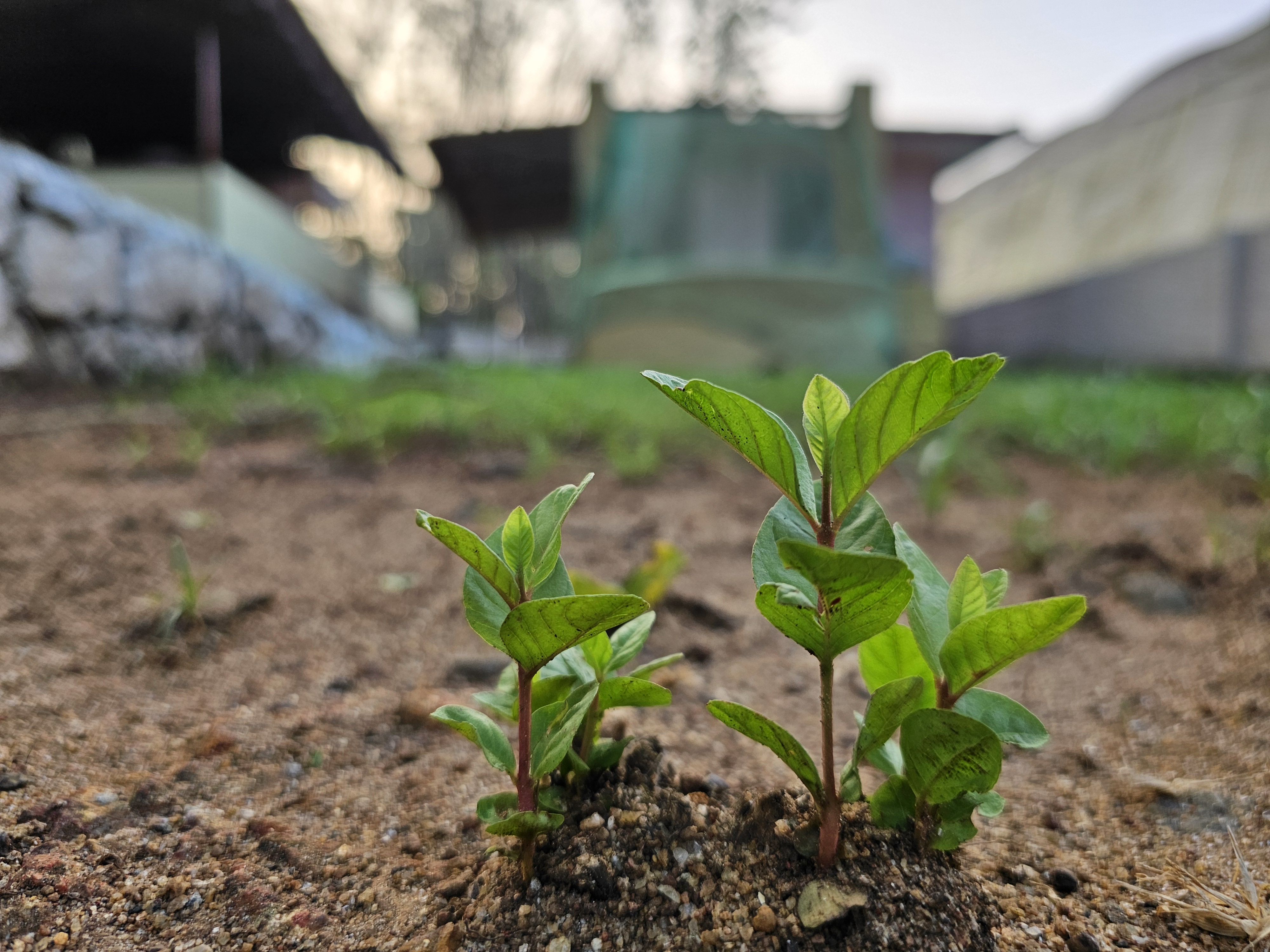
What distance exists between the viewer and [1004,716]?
0.58 metres

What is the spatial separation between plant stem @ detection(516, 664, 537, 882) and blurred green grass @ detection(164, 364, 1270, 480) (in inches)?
62.7

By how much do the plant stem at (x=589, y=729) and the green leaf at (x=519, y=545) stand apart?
0.54ft

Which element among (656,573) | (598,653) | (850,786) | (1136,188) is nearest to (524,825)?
(598,653)

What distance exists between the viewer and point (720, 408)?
0.48m

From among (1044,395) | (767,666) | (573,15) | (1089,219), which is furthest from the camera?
(573,15)

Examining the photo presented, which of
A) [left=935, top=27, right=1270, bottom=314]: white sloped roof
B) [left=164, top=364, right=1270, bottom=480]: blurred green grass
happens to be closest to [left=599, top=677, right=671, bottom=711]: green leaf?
[left=164, top=364, right=1270, bottom=480]: blurred green grass

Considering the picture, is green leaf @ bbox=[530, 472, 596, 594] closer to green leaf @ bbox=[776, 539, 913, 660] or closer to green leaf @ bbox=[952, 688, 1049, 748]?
green leaf @ bbox=[776, 539, 913, 660]

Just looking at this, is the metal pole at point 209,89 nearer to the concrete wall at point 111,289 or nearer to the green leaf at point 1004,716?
the concrete wall at point 111,289

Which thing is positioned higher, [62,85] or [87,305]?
[62,85]

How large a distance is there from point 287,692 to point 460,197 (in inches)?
400

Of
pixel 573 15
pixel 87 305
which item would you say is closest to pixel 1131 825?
pixel 87 305

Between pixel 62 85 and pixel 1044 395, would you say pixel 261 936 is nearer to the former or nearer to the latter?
pixel 1044 395

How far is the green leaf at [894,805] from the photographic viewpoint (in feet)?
1.94

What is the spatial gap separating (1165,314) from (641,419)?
669cm
